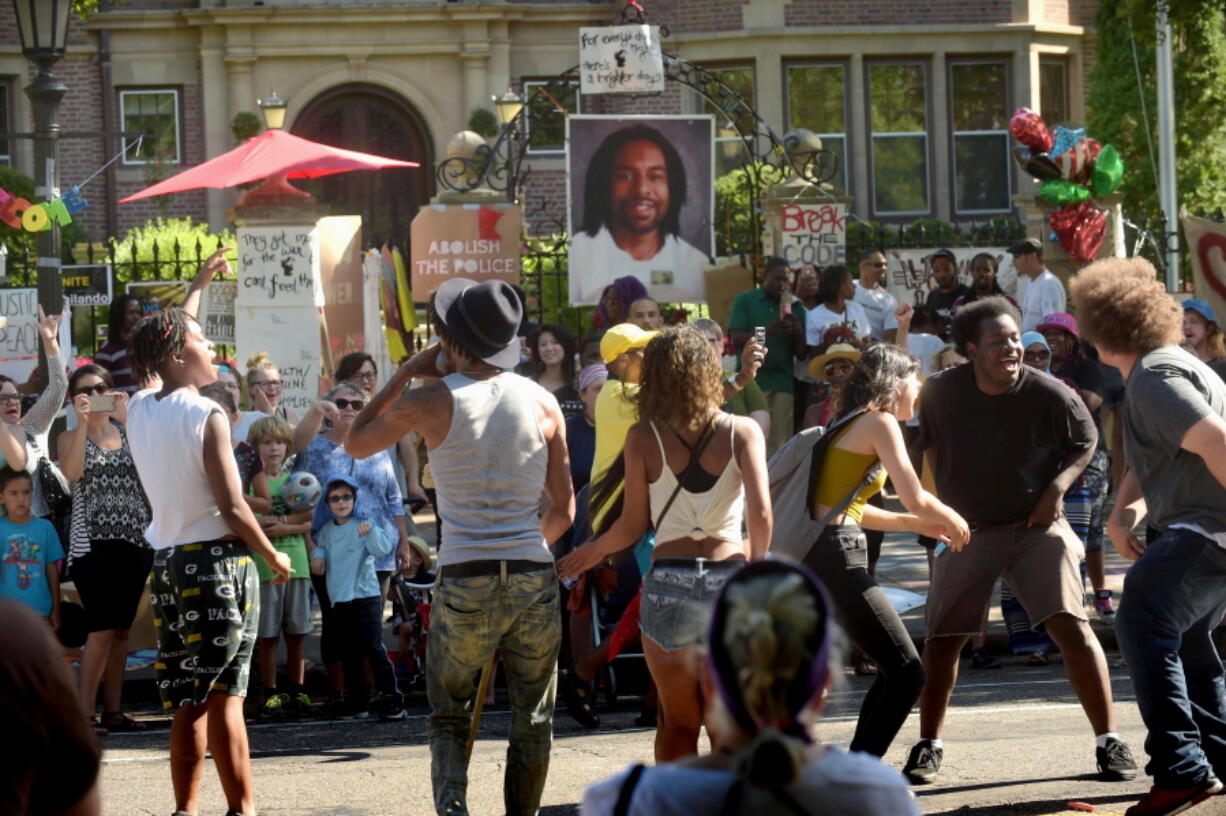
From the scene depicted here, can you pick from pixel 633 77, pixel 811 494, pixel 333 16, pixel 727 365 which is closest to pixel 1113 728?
pixel 811 494

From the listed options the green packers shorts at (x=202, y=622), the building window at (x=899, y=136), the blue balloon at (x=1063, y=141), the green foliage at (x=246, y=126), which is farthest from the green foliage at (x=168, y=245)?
the green packers shorts at (x=202, y=622)

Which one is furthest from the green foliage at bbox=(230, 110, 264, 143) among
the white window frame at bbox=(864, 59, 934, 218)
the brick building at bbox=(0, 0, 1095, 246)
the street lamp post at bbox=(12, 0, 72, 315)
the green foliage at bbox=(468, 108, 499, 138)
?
the street lamp post at bbox=(12, 0, 72, 315)

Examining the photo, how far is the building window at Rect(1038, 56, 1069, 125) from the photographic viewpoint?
27672 mm

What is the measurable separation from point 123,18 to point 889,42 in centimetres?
1116

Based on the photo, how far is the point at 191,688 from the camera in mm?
6016

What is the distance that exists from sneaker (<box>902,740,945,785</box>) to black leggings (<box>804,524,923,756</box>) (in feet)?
1.08

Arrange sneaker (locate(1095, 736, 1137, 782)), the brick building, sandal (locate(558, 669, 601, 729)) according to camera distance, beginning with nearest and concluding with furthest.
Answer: sneaker (locate(1095, 736, 1137, 782)), sandal (locate(558, 669, 601, 729)), the brick building

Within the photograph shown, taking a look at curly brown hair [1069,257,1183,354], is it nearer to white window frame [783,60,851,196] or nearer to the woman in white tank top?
the woman in white tank top

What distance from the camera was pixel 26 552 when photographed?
902 cm

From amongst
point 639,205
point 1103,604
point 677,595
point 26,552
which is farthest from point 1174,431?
point 639,205

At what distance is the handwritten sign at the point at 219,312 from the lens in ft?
44.5

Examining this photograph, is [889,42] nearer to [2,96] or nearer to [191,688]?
[2,96]


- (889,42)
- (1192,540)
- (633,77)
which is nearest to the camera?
(1192,540)

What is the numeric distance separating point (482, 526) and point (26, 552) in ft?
13.8
